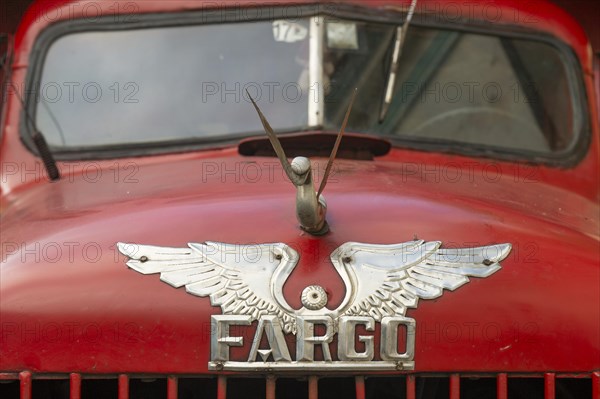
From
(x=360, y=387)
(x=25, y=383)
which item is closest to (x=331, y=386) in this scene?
(x=360, y=387)

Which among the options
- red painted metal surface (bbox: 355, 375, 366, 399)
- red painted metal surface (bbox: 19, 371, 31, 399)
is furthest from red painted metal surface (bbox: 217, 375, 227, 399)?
red painted metal surface (bbox: 19, 371, 31, 399)

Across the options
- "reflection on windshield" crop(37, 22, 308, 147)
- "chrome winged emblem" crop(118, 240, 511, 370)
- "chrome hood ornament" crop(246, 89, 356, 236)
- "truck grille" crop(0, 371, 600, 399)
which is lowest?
"truck grille" crop(0, 371, 600, 399)

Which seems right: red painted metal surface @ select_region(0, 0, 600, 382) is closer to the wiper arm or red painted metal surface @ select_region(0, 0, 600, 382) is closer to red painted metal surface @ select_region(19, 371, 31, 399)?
red painted metal surface @ select_region(19, 371, 31, 399)

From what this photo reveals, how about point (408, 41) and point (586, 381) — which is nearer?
point (586, 381)

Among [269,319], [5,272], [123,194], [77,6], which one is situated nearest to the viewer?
[269,319]

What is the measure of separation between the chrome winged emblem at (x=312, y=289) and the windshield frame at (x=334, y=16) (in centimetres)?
102

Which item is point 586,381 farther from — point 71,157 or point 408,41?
point 71,157

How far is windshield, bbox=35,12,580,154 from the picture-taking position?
13.0 feet

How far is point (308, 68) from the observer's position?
12.9 ft

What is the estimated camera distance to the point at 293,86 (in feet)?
12.9

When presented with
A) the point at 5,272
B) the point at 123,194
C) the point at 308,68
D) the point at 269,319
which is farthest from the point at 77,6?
the point at 269,319

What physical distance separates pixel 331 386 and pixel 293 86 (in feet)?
4.09

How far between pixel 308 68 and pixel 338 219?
1115mm

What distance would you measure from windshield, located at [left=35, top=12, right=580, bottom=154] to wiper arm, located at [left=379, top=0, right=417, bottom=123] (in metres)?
0.02
